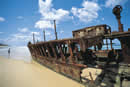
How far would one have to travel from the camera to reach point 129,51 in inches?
232

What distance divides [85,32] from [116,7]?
3.42 m

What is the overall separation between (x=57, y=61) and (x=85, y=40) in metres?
3.89

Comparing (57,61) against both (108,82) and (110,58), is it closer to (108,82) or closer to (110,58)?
(108,82)

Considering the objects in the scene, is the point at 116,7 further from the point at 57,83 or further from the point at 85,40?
the point at 57,83

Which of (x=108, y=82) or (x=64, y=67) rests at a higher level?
(x=64, y=67)

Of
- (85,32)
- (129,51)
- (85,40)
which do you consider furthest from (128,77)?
(85,32)

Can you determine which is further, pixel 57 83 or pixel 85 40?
pixel 57 83

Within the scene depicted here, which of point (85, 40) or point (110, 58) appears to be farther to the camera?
point (110, 58)

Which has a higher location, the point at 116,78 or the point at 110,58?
the point at 110,58

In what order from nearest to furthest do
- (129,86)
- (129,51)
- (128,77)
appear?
(129,86) < (128,77) < (129,51)

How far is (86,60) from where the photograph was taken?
9.34 meters

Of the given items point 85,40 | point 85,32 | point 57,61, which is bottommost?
point 57,61

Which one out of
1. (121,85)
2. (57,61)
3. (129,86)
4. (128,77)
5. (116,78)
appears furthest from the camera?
(57,61)

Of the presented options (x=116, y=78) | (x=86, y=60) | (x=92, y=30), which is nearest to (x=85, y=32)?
(x=92, y=30)
